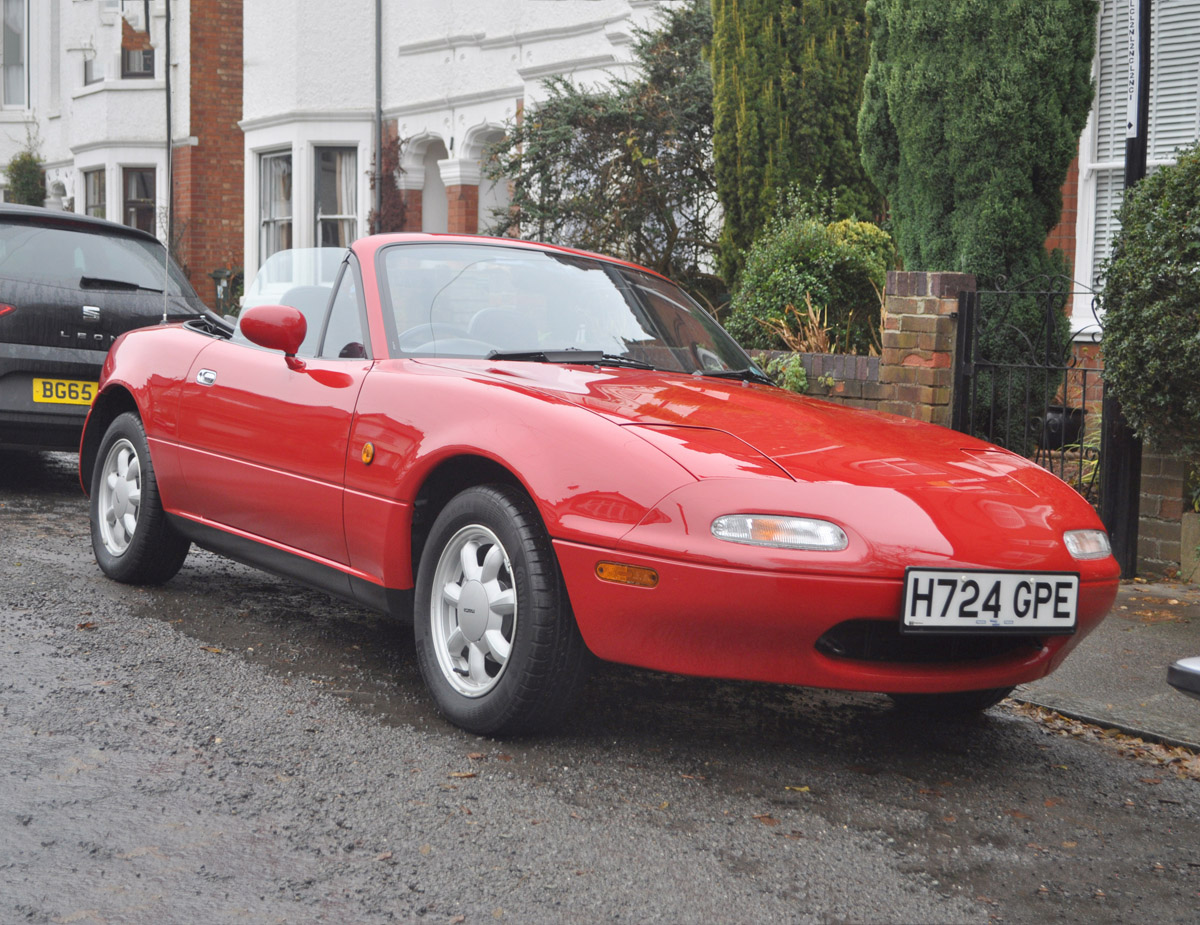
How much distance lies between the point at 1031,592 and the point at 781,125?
880 centimetres

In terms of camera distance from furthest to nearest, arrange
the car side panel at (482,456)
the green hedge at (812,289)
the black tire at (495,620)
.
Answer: the green hedge at (812,289)
the black tire at (495,620)
the car side panel at (482,456)

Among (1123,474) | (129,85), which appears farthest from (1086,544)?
(129,85)

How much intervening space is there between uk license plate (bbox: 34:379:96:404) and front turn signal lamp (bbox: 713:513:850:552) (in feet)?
18.2

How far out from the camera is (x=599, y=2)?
1742cm

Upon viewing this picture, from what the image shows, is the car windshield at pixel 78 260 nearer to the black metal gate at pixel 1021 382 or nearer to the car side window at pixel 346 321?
the car side window at pixel 346 321

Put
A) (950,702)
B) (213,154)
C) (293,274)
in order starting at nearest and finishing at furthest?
(950,702) → (293,274) → (213,154)

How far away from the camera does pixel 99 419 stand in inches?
240

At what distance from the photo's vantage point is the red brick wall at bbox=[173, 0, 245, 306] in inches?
1041

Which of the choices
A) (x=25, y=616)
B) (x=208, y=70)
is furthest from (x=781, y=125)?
(x=208, y=70)

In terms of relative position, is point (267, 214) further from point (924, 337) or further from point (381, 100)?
point (924, 337)

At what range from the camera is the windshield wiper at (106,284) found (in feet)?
26.8

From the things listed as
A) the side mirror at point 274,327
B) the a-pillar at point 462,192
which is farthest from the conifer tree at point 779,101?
the a-pillar at point 462,192

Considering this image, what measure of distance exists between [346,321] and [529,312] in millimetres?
635

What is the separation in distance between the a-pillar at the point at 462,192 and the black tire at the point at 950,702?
1673cm
